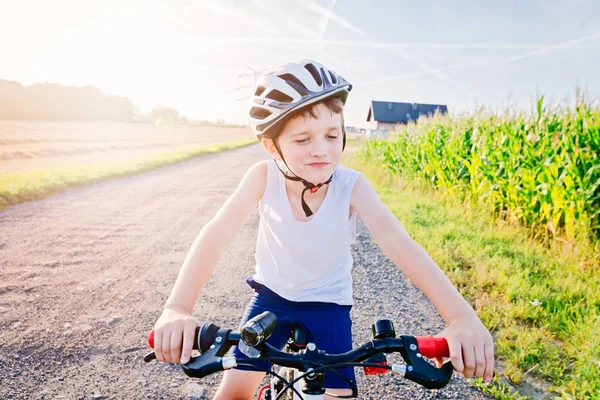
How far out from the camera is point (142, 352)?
2951 mm

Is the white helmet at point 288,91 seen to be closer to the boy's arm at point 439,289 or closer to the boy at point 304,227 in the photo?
the boy at point 304,227

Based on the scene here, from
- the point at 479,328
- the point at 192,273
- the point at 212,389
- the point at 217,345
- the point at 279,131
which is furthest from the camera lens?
the point at 212,389

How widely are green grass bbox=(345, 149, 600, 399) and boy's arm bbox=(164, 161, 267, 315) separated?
6.93ft

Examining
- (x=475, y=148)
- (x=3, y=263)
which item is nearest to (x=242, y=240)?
(x=3, y=263)

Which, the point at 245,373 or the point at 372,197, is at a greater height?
the point at 372,197

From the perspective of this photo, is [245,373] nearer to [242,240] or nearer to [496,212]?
[242,240]

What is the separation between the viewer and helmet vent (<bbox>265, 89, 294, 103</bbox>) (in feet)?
5.90

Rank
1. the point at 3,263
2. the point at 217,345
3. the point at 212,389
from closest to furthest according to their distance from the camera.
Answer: the point at 217,345, the point at 212,389, the point at 3,263

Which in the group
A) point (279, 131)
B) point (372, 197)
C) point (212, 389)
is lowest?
point (212, 389)

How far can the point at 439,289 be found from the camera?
61.6 inches

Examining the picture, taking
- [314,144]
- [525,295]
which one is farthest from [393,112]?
[314,144]

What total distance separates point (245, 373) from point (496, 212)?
21.7 ft

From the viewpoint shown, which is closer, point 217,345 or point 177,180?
point 217,345

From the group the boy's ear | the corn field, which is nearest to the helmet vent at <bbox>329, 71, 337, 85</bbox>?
the boy's ear
